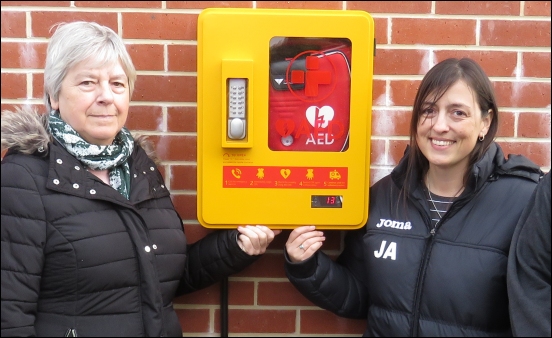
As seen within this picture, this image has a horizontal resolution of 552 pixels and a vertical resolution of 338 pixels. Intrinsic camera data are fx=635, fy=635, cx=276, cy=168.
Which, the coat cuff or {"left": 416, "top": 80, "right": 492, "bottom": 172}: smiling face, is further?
the coat cuff

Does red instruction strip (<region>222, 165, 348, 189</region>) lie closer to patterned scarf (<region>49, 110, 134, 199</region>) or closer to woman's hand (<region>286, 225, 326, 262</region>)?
woman's hand (<region>286, 225, 326, 262</region>)

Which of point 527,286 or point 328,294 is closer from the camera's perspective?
point 527,286

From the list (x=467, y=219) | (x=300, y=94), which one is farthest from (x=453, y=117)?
(x=300, y=94)

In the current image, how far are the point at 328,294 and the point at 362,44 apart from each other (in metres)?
0.97

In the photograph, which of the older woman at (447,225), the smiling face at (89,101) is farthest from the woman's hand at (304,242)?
the smiling face at (89,101)

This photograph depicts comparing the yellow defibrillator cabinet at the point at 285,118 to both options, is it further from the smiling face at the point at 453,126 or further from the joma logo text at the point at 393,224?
the smiling face at the point at 453,126

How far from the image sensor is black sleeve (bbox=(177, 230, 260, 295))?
2477 mm

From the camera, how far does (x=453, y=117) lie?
7.39ft

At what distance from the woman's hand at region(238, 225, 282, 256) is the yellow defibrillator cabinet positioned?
29mm

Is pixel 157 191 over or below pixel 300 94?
below

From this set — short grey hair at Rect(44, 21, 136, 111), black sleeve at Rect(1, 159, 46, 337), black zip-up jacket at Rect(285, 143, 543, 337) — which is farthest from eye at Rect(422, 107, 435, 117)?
black sleeve at Rect(1, 159, 46, 337)

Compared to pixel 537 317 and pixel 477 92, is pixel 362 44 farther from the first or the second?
pixel 537 317

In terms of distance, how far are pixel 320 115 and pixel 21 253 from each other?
1146 mm

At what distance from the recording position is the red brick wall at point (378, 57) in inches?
103
